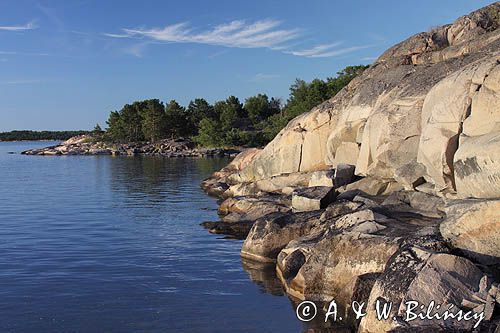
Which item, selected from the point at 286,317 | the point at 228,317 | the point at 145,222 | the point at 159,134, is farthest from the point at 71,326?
the point at 159,134

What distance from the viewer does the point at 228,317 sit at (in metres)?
14.0

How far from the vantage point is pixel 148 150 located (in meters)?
108

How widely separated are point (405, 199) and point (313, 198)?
13.4 ft

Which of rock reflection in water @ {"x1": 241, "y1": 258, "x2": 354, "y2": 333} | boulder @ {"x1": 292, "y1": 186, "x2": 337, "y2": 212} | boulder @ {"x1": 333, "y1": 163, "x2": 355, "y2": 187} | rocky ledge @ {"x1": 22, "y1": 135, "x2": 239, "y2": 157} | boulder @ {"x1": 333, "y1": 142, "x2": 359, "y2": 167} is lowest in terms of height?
rock reflection in water @ {"x1": 241, "y1": 258, "x2": 354, "y2": 333}

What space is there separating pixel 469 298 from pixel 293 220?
31.5 ft

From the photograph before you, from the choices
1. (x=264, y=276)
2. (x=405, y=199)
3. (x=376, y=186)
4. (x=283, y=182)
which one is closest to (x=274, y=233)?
(x=264, y=276)

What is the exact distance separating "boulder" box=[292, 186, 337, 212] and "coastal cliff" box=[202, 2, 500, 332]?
0.06 meters

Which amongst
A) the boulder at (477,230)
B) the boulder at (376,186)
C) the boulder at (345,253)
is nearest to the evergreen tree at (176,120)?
the boulder at (376,186)

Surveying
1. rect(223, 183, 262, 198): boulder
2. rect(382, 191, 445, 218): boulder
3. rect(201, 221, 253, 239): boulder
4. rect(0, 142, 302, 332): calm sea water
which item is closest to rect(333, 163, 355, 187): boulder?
rect(201, 221, 253, 239): boulder

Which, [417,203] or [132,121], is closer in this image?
[417,203]

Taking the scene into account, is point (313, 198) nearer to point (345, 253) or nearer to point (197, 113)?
point (345, 253)

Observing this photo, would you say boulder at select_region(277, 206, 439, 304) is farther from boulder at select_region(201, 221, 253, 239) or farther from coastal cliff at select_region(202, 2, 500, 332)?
boulder at select_region(201, 221, 253, 239)

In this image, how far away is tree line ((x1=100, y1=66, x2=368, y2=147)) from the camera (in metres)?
100

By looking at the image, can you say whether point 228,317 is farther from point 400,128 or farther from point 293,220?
point 400,128
